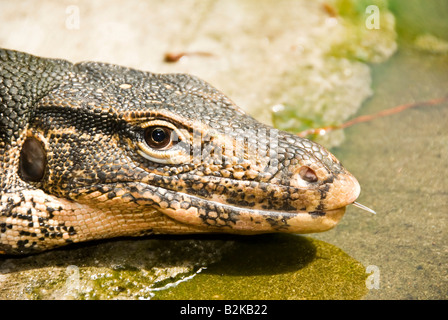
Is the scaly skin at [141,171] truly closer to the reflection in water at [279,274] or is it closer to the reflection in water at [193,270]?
the reflection in water at [193,270]

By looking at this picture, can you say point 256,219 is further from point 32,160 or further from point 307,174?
point 32,160

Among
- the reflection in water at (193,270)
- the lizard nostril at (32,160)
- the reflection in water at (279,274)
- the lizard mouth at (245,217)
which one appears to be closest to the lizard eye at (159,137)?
the lizard mouth at (245,217)

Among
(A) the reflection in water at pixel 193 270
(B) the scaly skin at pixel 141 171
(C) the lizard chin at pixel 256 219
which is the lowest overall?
(A) the reflection in water at pixel 193 270

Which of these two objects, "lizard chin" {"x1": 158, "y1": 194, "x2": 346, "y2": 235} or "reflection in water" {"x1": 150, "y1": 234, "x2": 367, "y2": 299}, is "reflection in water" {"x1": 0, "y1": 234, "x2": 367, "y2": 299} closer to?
"reflection in water" {"x1": 150, "y1": 234, "x2": 367, "y2": 299}

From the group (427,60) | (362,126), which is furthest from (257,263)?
(427,60)

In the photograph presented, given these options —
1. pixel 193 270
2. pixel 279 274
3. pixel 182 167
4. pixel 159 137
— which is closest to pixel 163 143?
pixel 159 137

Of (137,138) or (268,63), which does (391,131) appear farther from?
(137,138)

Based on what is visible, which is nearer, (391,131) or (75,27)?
(391,131)

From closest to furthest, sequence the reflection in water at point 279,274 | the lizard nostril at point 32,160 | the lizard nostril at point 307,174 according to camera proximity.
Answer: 1. the lizard nostril at point 307,174
2. the reflection in water at point 279,274
3. the lizard nostril at point 32,160
